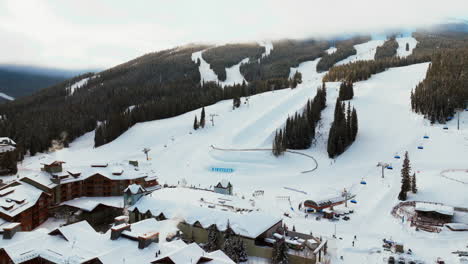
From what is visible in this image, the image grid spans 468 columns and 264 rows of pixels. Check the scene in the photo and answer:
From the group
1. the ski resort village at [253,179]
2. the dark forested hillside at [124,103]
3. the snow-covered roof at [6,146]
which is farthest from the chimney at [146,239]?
the dark forested hillside at [124,103]

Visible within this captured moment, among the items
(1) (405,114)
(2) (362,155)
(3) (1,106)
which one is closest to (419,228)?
(2) (362,155)

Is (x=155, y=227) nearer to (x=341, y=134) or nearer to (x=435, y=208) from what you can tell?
(x=435, y=208)

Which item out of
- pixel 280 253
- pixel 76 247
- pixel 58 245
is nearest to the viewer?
pixel 76 247

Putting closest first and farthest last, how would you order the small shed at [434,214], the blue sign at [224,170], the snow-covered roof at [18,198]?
the small shed at [434,214]
the snow-covered roof at [18,198]
the blue sign at [224,170]

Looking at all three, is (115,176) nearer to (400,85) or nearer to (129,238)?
(129,238)

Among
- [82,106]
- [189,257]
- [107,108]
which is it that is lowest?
[107,108]

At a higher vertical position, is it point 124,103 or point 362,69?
point 362,69

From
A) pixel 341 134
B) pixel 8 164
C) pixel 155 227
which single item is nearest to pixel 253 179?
pixel 341 134

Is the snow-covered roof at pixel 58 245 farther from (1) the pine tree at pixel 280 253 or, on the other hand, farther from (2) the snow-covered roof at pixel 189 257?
(1) the pine tree at pixel 280 253
